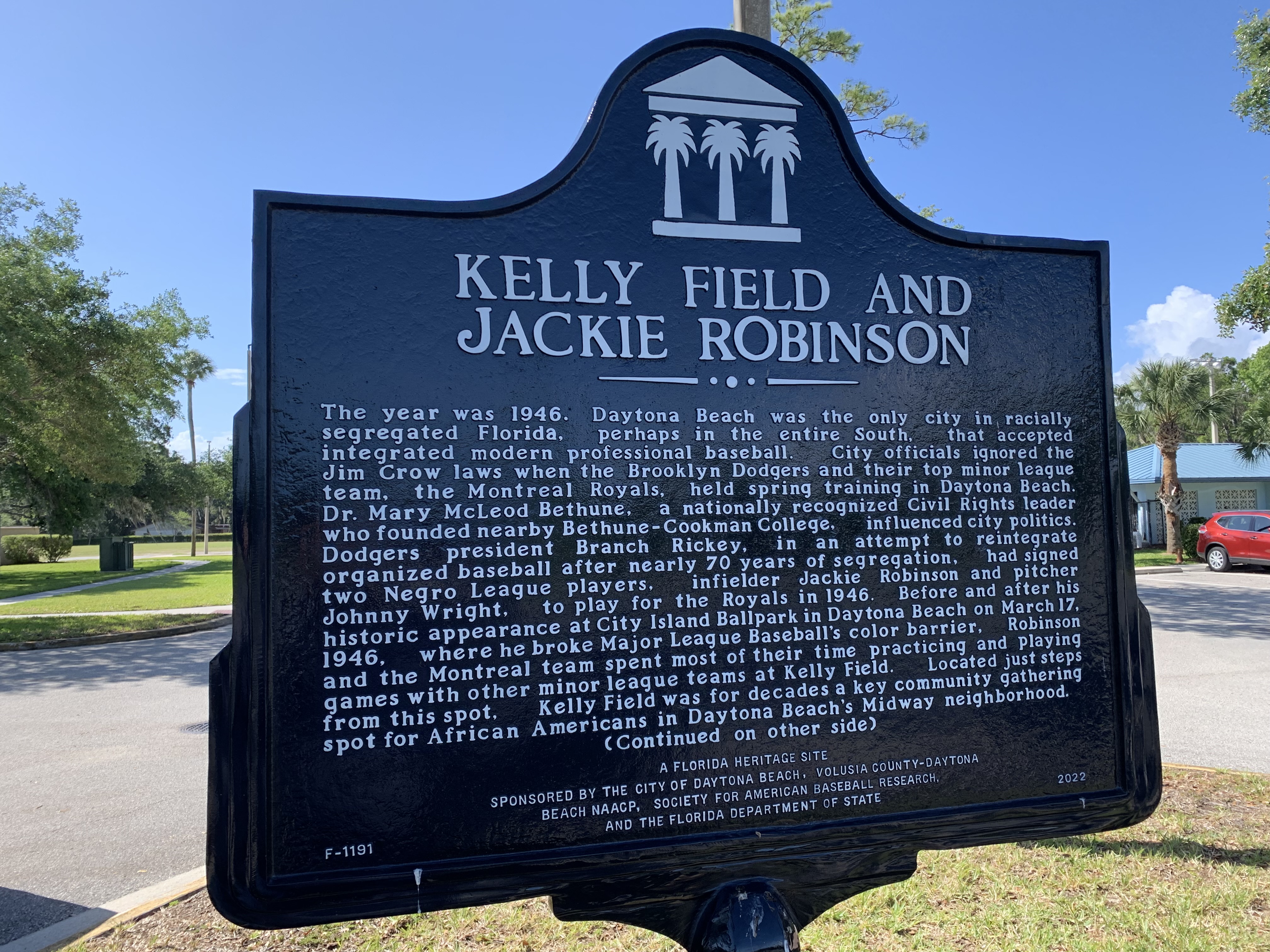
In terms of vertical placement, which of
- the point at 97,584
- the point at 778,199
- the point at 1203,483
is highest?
the point at 778,199

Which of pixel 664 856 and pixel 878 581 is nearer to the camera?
pixel 664 856

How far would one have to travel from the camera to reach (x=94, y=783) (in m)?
5.50

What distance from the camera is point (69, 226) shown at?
1662 centimetres

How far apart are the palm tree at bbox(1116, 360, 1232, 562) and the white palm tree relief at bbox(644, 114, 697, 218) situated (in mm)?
25071

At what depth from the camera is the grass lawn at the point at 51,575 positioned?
20328 mm

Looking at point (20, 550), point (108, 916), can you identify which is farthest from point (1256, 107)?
point (20, 550)

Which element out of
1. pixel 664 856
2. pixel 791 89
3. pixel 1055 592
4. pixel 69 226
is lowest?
pixel 664 856

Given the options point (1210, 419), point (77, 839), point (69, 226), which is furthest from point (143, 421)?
point (1210, 419)

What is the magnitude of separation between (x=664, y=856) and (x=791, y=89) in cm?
221

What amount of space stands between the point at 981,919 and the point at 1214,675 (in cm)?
655

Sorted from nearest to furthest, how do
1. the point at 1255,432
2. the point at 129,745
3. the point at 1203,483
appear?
1. the point at 129,745
2. the point at 1255,432
3. the point at 1203,483

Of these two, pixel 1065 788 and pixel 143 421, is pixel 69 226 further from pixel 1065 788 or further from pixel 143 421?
pixel 1065 788

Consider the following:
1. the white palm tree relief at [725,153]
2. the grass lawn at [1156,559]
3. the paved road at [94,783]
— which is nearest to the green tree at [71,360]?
the paved road at [94,783]

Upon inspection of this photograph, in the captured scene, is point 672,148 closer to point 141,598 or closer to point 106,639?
point 106,639
